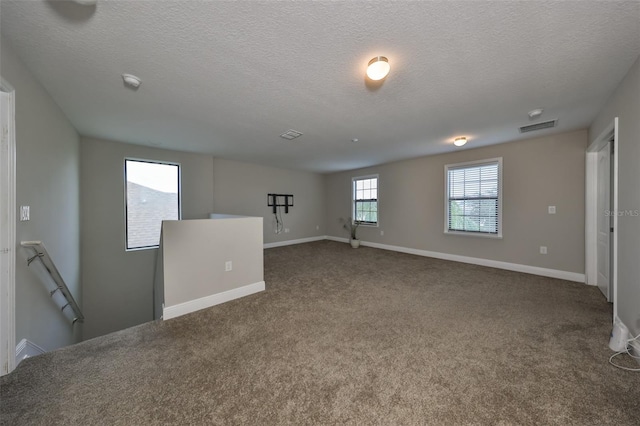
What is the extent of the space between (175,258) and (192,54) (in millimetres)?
2029

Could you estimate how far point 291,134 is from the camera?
143 inches

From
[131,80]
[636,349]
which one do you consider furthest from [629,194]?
[131,80]

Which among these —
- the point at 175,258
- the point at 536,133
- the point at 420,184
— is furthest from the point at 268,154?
the point at 536,133

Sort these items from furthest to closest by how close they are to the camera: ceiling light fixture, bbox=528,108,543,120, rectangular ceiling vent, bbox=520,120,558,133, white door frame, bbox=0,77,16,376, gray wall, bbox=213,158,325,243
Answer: gray wall, bbox=213,158,325,243 → rectangular ceiling vent, bbox=520,120,558,133 → ceiling light fixture, bbox=528,108,543,120 → white door frame, bbox=0,77,16,376

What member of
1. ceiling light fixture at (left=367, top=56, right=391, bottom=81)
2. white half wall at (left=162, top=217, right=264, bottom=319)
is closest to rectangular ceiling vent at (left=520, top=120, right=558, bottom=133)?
ceiling light fixture at (left=367, top=56, right=391, bottom=81)

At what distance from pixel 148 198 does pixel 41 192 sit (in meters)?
2.28

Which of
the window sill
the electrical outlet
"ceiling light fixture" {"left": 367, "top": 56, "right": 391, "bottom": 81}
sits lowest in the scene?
the window sill

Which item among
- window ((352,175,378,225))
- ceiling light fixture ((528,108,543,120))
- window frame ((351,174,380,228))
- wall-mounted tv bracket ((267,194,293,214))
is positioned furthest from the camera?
wall-mounted tv bracket ((267,194,293,214))

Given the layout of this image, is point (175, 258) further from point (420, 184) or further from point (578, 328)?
point (420, 184)

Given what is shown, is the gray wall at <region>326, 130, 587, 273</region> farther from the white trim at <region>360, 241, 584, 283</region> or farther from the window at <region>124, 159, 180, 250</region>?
the window at <region>124, 159, 180, 250</region>

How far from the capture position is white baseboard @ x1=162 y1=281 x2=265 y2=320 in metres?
2.50

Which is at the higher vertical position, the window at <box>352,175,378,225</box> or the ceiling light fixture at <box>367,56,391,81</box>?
the ceiling light fixture at <box>367,56,391,81</box>

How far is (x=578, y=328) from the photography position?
220cm

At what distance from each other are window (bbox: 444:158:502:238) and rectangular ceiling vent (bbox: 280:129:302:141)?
11.0 feet
